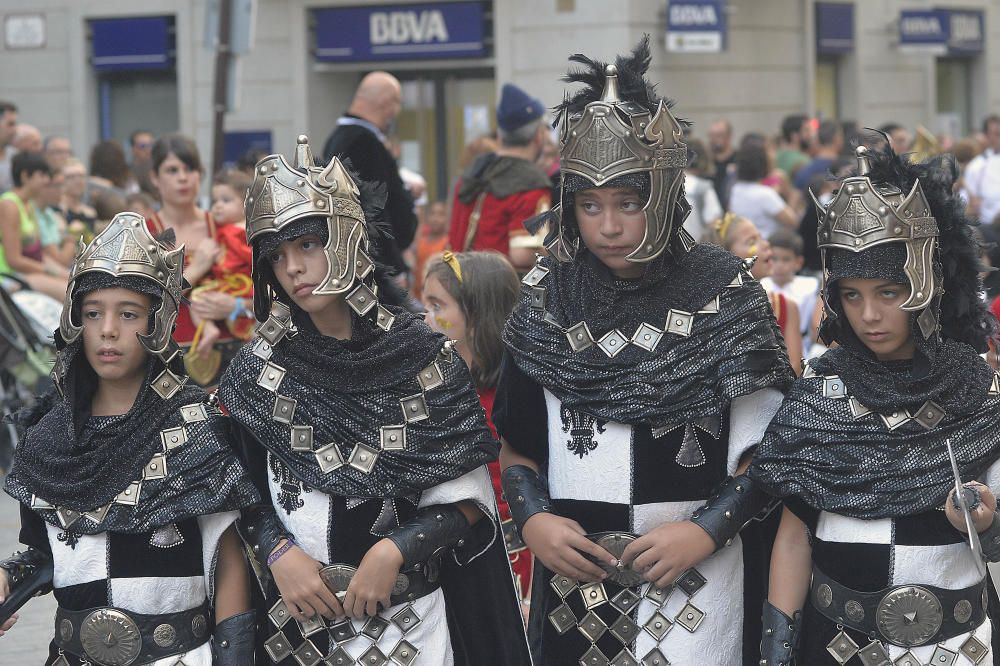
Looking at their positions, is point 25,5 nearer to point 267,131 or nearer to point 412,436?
point 267,131

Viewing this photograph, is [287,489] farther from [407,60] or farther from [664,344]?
[407,60]

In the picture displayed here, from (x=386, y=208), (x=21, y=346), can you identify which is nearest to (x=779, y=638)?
(x=386, y=208)

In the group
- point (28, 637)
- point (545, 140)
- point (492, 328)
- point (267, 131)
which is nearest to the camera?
point (492, 328)

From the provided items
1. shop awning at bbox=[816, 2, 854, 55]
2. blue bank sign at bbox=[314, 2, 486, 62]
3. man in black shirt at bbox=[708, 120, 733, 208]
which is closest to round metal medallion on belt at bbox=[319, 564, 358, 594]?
man in black shirt at bbox=[708, 120, 733, 208]

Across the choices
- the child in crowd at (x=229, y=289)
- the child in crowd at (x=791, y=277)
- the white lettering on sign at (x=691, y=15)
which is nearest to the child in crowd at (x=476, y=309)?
the child in crowd at (x=229, y=289)

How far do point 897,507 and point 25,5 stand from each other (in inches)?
707

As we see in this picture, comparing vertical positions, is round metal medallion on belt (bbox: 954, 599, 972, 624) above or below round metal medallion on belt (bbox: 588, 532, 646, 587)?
below

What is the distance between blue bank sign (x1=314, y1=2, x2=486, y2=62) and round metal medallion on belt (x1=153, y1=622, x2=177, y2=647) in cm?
1470

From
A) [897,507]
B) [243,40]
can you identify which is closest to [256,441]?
[897,507]

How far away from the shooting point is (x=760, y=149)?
1134 centimetres

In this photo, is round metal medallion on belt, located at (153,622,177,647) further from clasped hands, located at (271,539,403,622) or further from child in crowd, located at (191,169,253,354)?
child in crowd, located at (191,169,253,354)

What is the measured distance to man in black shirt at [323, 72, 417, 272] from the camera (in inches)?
306

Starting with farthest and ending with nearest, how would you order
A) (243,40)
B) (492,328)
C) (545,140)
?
(243,40), (545,140), (492,328)

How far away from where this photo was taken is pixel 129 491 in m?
3.84
